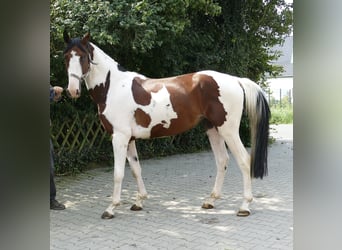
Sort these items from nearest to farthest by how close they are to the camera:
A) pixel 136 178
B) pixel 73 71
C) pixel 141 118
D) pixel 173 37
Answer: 1. pixel 73 71
2. pixel 141 118
3. pixel 136 178
4. pixel 173 37

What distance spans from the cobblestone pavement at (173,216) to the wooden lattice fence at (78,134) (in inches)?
20.9

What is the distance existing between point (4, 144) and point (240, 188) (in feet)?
16.3

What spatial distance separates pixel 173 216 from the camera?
4.01 metres

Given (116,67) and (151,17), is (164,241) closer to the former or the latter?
(116,67)

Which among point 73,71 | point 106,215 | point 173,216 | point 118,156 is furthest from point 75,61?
point 173,216

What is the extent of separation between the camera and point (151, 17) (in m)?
5.84

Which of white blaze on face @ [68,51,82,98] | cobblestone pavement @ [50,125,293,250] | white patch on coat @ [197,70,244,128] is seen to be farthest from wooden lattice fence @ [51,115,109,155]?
white patch on coat @ [197,70,244,128]

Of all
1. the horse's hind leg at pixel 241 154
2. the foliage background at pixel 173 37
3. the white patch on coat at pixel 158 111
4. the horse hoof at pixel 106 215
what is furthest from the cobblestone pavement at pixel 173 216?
the foliage background at pixel 173 37

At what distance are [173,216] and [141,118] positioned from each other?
3.52 ft

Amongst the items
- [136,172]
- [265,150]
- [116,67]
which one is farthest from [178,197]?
[116,67]

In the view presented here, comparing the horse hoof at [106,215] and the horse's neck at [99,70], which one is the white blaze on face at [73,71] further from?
the horse hoof at [106,215]

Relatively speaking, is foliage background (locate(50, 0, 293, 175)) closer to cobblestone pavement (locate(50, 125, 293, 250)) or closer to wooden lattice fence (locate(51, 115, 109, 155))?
wooden lattice fence (locate(51, 115, 109, 155))

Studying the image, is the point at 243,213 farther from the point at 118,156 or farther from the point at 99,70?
the point at 99,70

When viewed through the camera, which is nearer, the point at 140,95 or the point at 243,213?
the point at 243,213
